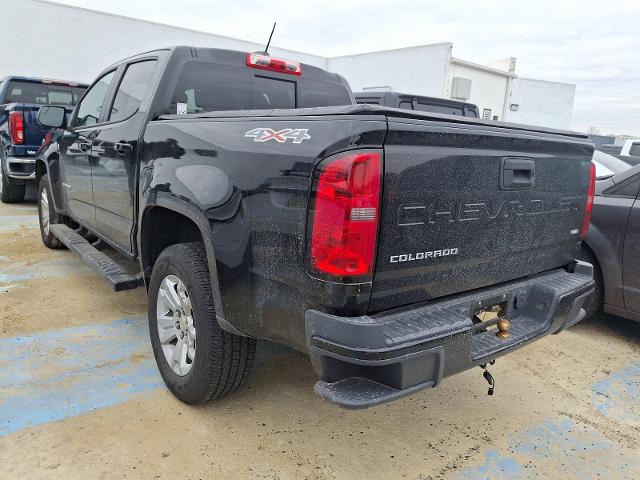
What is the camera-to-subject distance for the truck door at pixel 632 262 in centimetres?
395

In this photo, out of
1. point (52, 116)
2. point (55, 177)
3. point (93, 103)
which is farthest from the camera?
point (55, 177)

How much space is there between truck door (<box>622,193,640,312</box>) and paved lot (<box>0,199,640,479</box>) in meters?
0.45

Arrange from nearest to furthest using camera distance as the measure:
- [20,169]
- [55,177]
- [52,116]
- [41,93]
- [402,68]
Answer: [52,116], [55,177], [20,169], [41,93], [402,68]

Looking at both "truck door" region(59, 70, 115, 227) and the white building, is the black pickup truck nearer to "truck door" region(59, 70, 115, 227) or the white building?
"truck door" region(59, 70, 115, 227)

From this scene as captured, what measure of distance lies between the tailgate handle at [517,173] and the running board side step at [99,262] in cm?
234

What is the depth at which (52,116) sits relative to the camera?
4621 millimetres

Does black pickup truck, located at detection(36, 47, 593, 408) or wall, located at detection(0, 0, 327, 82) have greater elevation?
wall, located at detection(0, 0, 327, 82)

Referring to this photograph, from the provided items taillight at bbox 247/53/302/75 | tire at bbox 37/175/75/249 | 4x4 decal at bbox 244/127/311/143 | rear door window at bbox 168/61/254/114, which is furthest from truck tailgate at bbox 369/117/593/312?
tire at bbox 37/175/75/249

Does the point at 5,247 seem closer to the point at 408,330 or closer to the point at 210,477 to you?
the point at 210,477

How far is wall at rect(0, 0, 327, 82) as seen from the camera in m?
17.1

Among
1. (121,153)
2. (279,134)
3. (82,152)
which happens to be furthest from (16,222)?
(279,134)

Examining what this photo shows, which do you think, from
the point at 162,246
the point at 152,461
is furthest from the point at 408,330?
the point at 162,246

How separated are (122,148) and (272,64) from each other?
1.22 metres

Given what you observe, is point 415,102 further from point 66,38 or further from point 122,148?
point 66,38
